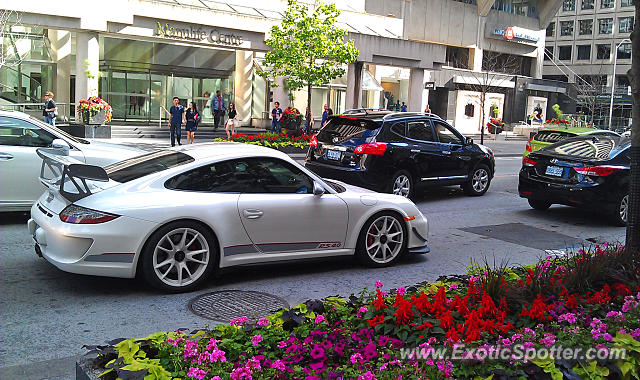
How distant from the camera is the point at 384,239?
754cm

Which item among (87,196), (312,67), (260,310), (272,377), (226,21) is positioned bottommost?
(260,310)

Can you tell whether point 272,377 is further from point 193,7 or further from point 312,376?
point 193,7

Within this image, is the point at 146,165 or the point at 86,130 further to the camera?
the point at 86,130

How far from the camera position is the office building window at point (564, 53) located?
288 feet

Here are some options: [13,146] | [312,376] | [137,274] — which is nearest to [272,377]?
[312,376]

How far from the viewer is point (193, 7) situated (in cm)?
2883

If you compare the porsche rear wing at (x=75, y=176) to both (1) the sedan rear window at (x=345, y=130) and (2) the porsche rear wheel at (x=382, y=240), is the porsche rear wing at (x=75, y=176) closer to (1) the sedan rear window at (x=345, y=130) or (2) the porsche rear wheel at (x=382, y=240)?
(2) the porsche rear wheel at (x=382, y=240)

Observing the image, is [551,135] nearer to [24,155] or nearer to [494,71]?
[24,155]

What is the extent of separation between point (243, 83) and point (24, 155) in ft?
85.0

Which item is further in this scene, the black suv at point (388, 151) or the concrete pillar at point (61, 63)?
the concrete pillar at point (61, 63)

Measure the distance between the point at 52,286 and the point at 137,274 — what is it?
36.0 inches

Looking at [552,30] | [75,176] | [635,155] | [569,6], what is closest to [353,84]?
[75,176]

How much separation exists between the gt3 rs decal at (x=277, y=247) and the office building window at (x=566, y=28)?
3553 inches

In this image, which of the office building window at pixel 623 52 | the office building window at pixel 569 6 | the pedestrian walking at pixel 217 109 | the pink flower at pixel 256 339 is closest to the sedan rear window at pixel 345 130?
the pink flower at pixel 256 339
